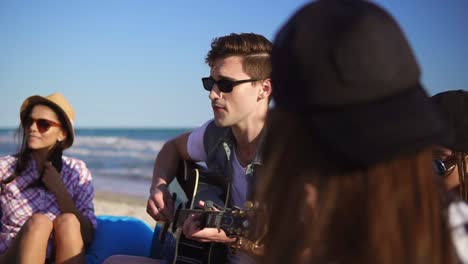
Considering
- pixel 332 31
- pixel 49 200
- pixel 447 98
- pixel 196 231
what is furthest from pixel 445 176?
pixel 49 200

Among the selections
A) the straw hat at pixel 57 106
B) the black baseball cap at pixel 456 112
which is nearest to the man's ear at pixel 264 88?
the black baseball cap at pixel 456 112

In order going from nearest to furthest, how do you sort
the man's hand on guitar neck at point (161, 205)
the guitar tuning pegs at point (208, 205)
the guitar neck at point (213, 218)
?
the guitar neck at point (213, 218)
the guitar tuning pegs at point (208, 205)
the man's hand on guitar neck at point (161, 205)

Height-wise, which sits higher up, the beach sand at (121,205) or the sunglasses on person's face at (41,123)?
the sunglasses on person's face at (41,123)

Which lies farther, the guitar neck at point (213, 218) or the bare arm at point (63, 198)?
the bare arm at point (63, 198)

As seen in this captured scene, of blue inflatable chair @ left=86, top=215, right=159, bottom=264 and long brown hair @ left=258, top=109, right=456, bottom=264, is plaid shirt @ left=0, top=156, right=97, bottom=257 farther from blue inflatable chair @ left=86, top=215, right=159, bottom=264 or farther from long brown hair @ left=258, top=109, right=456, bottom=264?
long brown hair @ left=258, top=109, right=456, bottom=264

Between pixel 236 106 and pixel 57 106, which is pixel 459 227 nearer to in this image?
pixel 236 106

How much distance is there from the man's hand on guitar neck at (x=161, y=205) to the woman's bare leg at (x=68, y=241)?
0.56 meters

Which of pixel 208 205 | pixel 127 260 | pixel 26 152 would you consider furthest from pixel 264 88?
pixel 26 152

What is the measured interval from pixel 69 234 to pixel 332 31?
9.60 feet

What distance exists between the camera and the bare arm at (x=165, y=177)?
132 inches

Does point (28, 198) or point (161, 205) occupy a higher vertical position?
point (161, 205)

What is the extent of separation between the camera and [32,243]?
3361 millimetres

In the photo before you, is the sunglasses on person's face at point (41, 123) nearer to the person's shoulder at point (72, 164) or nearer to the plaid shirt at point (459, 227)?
the person's shoulder at point (72, 164)

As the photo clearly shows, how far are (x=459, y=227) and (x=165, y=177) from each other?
2.70 metres
